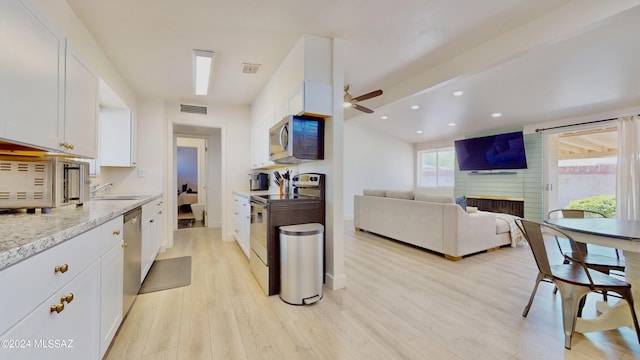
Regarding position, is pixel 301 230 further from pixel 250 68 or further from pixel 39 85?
pixel 250 68

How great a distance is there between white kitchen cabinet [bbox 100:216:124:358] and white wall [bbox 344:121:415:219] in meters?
6.13

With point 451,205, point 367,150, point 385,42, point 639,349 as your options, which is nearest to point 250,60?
point 385,42

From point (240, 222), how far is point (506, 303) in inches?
134

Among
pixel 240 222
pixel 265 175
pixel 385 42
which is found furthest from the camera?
pixel 265 175

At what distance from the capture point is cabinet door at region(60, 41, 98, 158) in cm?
178

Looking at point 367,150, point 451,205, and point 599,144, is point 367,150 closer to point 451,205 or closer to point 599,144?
point 451,205

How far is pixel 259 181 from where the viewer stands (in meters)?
4.70

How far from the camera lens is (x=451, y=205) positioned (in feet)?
11.9

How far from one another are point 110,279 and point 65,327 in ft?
2.01

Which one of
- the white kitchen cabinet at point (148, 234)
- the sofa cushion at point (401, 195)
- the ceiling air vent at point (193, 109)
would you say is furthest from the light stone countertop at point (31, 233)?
the sofa cushion at point (401, 195)

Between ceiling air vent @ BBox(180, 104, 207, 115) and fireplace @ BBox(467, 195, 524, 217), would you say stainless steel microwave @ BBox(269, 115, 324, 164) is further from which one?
fireplace @ BBox(467, 195, 524, 217)

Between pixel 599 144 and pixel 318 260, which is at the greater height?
pixel 599 144

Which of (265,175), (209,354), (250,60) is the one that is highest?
(250,60)

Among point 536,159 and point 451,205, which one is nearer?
point 451,205
